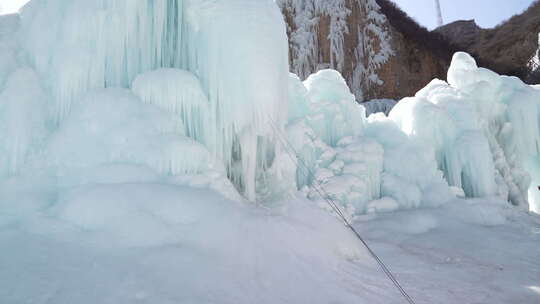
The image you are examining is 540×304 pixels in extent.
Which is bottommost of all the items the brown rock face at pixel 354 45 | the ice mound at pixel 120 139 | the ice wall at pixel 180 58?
the ice mound at pixel 120 139

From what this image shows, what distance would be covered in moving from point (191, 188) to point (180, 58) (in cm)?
257

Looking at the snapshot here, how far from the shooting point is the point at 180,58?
640 centimetres

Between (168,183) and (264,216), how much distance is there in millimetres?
1400

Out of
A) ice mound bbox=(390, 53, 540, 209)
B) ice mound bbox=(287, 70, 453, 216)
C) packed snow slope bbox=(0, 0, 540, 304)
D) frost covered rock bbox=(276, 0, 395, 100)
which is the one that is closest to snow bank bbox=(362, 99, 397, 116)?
frost covered rock bbox=(276, 0, 395, 100)

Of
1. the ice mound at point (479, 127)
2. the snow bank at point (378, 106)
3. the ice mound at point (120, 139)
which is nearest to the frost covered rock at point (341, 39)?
the snow bank at point (378, 106)

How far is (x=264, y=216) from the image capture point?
524cm

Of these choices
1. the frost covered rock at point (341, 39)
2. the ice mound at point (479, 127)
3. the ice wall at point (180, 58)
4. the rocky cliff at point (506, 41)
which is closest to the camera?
the ice wall at point (180, 58)

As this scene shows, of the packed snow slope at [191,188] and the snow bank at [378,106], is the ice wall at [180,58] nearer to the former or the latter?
the packed snow slope at [191,188]

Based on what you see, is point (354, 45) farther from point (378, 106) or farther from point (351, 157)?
point (351, 157)

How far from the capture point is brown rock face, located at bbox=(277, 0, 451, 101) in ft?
68.2

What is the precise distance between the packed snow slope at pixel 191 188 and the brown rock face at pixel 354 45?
13.0 m

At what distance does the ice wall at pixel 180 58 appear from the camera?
5.60 meters

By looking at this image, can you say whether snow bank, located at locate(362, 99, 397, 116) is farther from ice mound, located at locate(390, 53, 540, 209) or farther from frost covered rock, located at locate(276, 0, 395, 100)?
ice mound, located at locate(390, 53, 540, 209)

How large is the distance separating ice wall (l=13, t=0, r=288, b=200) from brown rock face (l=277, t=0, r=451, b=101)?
49.1 ft
